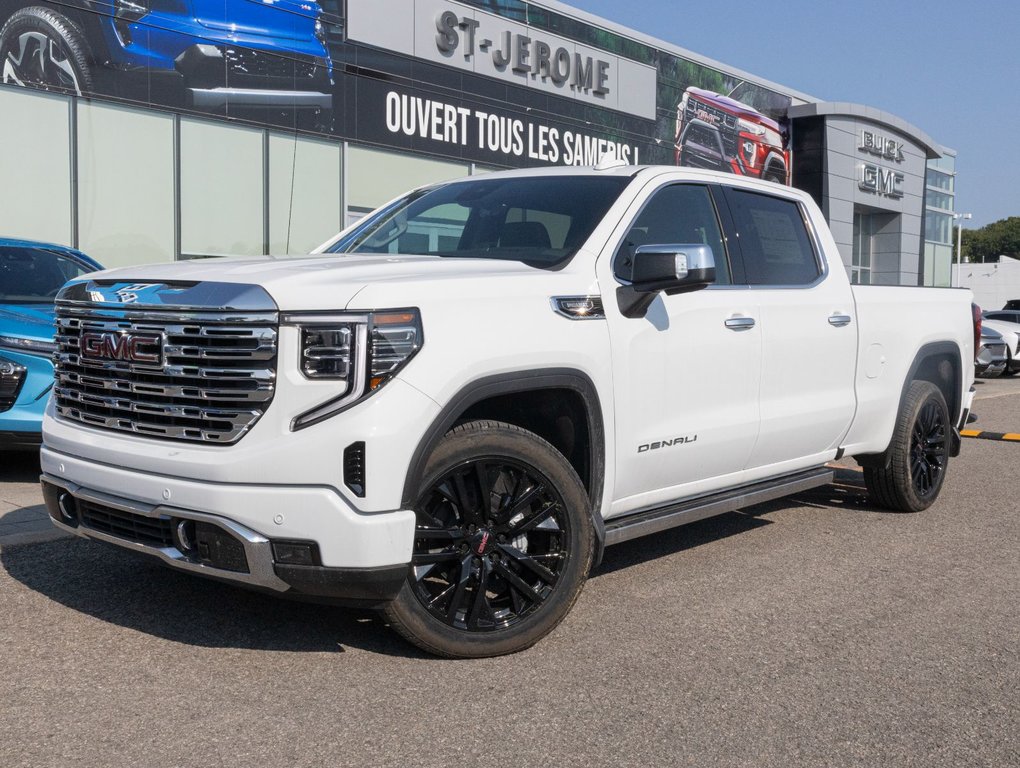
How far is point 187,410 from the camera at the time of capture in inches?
147

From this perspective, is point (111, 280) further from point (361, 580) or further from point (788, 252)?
point (788, 252)

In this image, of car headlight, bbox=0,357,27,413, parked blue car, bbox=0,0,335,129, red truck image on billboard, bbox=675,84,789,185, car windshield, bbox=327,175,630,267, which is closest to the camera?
car windshield, bbox=327,175,630,267

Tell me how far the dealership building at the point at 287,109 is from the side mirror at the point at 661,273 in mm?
6941

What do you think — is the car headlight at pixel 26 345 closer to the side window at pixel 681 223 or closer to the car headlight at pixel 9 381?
the car headlight at pixel 9 381

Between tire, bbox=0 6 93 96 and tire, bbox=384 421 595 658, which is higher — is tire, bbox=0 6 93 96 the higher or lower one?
the higher one

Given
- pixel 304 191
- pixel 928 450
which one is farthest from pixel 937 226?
pixel 928 450

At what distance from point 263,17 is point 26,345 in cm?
1337

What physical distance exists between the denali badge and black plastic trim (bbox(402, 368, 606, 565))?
27cm

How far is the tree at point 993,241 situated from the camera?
155m

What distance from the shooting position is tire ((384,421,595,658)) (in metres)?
3.83

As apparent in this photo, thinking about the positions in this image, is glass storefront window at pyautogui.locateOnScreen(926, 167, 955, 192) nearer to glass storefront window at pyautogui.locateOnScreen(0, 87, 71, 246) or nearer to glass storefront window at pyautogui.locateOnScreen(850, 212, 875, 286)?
glass storefront window at pyautogui.locateOnScreen(850, 212, 875, 286)

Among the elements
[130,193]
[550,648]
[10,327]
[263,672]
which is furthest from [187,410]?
[130,193]

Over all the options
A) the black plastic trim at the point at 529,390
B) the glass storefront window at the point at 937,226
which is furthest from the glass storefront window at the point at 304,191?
the glass storefront window at the point at 937,226

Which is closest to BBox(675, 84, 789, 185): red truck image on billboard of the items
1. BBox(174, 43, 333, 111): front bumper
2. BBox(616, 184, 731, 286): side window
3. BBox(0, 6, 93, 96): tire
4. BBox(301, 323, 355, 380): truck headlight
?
BBox(174, 43, 333, 111): front bumper
